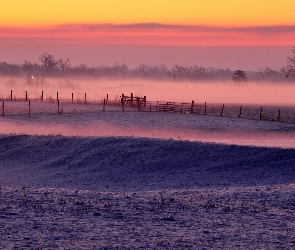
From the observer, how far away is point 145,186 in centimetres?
2323

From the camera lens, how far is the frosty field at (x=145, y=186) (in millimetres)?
12516

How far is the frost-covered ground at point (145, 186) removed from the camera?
12.5 m

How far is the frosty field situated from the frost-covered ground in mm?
35

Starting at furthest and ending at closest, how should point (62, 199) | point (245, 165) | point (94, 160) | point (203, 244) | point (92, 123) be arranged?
1. point (92, 123)
2. point (94, 160)
3. point (245, 165)
4. point (62, 199)
5. point (203, 244)

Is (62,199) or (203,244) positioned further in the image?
(62,199)

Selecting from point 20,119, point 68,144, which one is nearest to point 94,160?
point 68,144

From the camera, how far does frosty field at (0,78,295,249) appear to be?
1252cm

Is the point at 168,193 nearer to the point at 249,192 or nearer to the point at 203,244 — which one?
the point at 249,192

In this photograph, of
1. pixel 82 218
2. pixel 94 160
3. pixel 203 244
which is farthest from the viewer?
pixel 94 160

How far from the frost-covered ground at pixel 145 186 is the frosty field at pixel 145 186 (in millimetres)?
35

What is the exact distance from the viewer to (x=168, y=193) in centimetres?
1850

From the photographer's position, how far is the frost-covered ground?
41.1 feet

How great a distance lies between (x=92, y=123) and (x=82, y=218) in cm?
3154

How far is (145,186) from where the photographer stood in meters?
23.2
